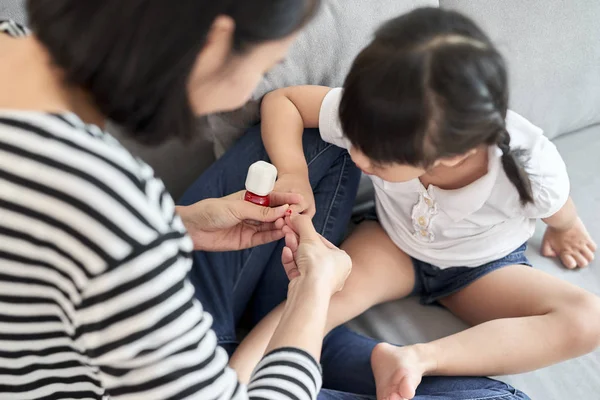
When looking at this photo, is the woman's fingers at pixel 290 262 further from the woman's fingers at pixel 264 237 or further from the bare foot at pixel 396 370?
the bare foot at pixel 396 370

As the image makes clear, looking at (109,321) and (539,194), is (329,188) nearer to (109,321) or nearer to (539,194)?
(539,194)

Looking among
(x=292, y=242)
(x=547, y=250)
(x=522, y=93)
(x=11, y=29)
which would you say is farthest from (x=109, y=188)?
(x=522, y=93)

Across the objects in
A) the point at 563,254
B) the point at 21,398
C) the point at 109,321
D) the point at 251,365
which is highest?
the point at 109,321

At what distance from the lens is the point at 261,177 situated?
29.0 inches

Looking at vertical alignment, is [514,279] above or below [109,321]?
below

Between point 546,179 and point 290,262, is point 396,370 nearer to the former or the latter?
point 290,262

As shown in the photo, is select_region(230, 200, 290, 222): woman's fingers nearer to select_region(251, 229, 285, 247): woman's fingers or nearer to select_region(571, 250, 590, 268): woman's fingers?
select_region(251, 229, 285, 247): woman's fingers

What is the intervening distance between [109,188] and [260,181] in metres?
0.36

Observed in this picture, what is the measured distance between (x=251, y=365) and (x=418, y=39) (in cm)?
51

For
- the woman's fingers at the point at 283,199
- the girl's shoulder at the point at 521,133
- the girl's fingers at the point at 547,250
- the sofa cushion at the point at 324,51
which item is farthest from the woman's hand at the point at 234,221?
the girl's fingers at the point at 547,250

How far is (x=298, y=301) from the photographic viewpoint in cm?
63

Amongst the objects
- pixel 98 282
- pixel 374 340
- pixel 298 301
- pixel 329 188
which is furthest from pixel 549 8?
pixel 98 282

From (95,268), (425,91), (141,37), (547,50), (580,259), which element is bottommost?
(580,259)

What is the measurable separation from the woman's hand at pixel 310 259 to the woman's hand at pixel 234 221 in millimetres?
34
